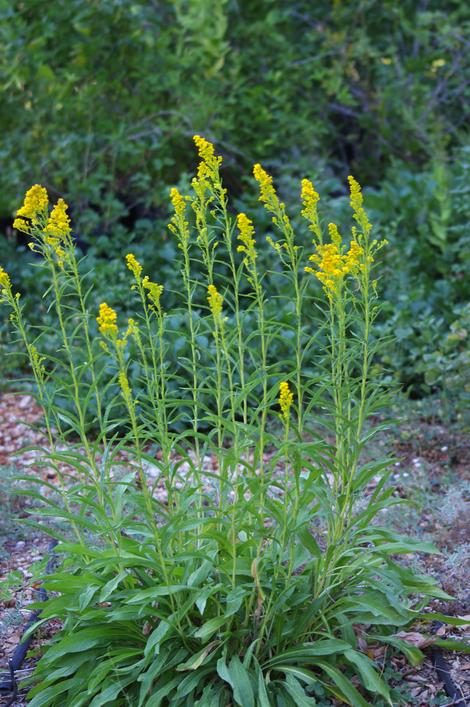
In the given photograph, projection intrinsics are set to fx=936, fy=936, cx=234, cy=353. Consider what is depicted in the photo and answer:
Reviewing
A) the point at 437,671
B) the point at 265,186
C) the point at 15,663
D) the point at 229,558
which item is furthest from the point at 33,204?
the point at 437,671

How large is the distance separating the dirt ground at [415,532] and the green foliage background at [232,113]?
1.01 meters

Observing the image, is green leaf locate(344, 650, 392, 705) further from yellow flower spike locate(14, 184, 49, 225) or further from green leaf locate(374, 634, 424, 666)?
yellow flower spike locate(14, 184, 49, 225)

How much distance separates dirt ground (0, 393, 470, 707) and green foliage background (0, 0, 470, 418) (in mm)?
1013

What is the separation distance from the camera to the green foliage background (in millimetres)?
5622

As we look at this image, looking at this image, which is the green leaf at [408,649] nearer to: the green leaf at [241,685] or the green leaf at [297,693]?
the green leaf at [297,693]

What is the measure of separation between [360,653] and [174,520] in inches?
22.9

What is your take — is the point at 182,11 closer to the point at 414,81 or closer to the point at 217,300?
the point at 414,81

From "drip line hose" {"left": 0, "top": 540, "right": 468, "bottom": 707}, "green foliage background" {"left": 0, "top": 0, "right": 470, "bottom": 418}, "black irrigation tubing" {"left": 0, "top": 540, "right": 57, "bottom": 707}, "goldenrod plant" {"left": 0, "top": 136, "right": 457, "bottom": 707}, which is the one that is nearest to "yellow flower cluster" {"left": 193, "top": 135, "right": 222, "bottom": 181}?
"goldenrod plant" {"left": 0, "top": 136, "right": 457, "bottom": 707}

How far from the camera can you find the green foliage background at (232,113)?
18.4 feet

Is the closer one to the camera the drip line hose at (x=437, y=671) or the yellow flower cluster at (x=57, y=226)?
the yellow flower cluster at (x=57, y=226)

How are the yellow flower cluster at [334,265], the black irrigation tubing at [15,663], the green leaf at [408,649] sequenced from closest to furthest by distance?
1. the yellow flower cluster at [334,265]
2. the green leaf at [408,649]
3. the black irrigation tubing at [15,663]

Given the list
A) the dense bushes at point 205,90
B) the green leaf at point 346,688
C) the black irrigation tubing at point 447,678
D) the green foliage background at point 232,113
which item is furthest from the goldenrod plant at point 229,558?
the dense bushes at point 205,90

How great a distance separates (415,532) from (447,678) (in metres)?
0.82

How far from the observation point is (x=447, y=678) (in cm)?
250
